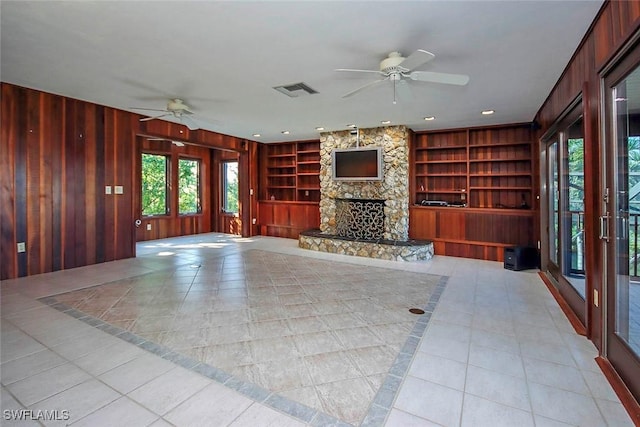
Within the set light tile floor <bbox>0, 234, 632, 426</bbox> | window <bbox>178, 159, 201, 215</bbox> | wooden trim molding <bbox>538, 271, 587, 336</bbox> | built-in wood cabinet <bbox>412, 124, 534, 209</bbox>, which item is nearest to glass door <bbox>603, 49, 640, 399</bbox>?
light tile floor <bbox>0, 234, 632, 426</bbox>

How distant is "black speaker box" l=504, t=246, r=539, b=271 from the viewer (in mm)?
5020

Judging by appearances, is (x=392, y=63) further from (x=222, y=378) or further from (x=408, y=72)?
(x=222, y=378)

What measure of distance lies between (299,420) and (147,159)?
27.1 ft

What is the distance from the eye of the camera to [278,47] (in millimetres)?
2918

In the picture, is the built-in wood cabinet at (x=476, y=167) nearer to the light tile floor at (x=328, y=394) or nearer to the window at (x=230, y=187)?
the light tile floor at (x=328, y=394)

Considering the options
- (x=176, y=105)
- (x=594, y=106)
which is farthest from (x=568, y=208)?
(x=176, y=105)

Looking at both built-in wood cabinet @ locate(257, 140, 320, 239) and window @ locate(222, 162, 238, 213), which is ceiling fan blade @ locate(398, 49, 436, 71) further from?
window @ locate(222, 162, 238, 213)

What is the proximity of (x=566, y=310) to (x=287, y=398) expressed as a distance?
9.98 ft

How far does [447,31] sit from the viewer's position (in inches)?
103

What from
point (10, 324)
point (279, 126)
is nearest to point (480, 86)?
point (279, 126)

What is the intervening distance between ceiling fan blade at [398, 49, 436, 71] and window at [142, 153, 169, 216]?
7425 millimetres

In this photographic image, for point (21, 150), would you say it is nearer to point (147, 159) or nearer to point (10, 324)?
point (10, 324)

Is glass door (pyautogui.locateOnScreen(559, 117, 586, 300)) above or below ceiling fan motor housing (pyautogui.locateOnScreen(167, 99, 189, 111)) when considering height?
below

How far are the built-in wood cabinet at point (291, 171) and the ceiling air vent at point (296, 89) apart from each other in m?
3.86
